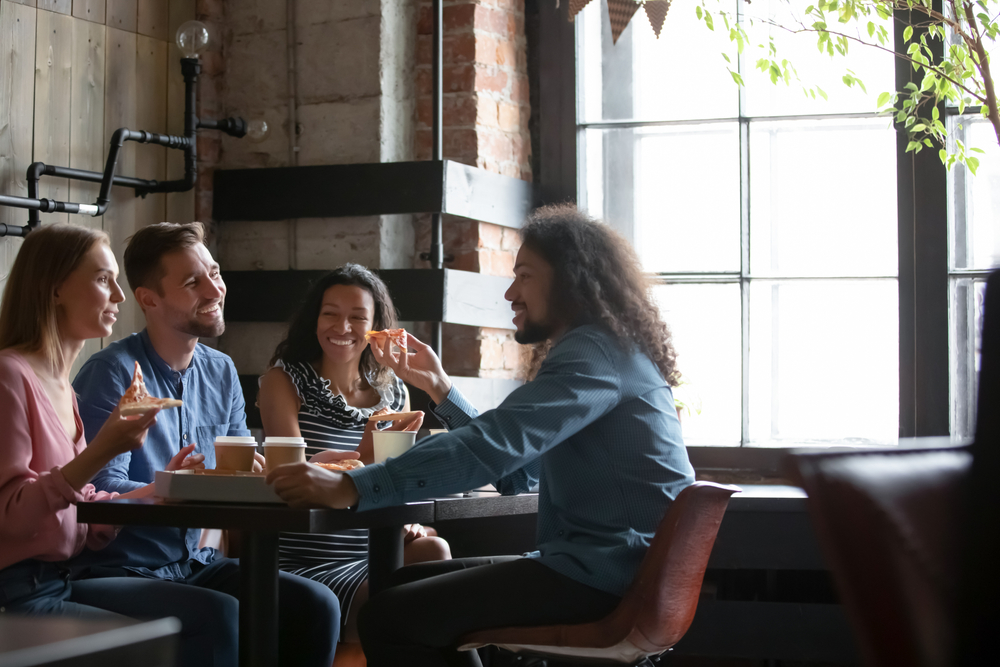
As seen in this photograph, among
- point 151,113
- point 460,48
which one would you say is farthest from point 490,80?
point 151,113

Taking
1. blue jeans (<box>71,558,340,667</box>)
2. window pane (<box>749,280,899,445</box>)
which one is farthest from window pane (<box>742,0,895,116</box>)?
blue jeans (<box>71,558,340,667</box>)

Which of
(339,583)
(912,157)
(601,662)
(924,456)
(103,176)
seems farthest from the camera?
(912,157)

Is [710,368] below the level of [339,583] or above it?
above

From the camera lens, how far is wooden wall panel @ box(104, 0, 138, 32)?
9.84 feet

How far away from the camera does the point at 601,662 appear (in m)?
1.73

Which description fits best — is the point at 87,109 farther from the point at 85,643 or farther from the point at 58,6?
the point at 85,643

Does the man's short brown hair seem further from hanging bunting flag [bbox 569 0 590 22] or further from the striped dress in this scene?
hanging bunting flag [bbox 569 0 590 22]

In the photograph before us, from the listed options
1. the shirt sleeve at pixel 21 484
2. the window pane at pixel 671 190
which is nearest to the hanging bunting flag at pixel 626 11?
the window pane at pixel 671 190

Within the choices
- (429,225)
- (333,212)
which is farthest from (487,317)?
(333,212)

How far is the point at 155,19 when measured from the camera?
125 inches

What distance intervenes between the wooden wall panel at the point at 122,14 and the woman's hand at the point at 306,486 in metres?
2.03

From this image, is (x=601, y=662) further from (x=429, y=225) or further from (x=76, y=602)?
(x=429, y=225)

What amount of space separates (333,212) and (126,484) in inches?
54.4

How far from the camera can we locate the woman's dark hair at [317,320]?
8.63 ft
